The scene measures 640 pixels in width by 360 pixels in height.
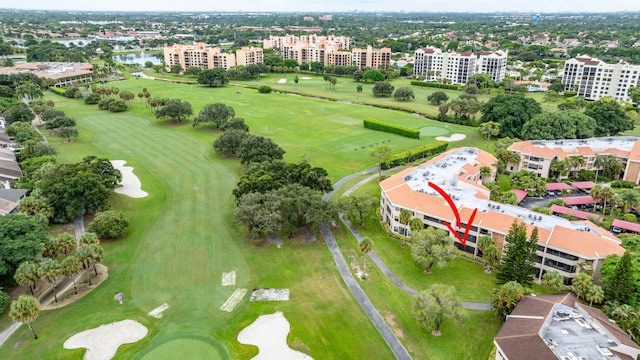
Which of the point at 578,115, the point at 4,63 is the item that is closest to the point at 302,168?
the point at 578,115

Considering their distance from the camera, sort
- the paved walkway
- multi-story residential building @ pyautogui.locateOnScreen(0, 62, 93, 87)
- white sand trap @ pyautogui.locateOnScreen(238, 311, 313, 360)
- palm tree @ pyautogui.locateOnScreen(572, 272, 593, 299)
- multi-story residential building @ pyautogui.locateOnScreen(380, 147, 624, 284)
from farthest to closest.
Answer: multi-story residential building @ pyautogui.locateOnScreen(0, 62, 93, 87)
multi-story residential building @ pyautogui.locateOnScreen(380, 147, 624, 284)
palm tree @ pyautogui.locateOnScreen(572, 272, 593, 299)
the paved walkway
white sand trap @ pyautogui.locateOnScreen(238, 311, 313, 360)

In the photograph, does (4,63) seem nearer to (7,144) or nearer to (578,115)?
(7,144)

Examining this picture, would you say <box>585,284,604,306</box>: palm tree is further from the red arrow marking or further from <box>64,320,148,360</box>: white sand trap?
<box>64,320,148,360</box>: white sand trap

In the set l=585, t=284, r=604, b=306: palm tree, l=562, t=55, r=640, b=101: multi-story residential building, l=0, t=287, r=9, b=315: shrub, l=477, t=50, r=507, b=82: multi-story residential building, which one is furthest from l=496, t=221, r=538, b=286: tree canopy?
l=477, t=50, r=507, b=82: multi-story residential building

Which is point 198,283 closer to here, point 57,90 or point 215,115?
point 215,115

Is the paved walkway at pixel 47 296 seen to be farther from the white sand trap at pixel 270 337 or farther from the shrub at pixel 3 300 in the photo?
the white sand trap at pixel 270 337

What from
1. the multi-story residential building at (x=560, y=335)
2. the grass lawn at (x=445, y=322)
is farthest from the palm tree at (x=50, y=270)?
the multi-story residential building at (x=560, y=335)

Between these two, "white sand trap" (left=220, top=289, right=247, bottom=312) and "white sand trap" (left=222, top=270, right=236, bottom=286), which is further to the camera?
"white sand trap" (left=222, top=270, right=236, bottom=286)
